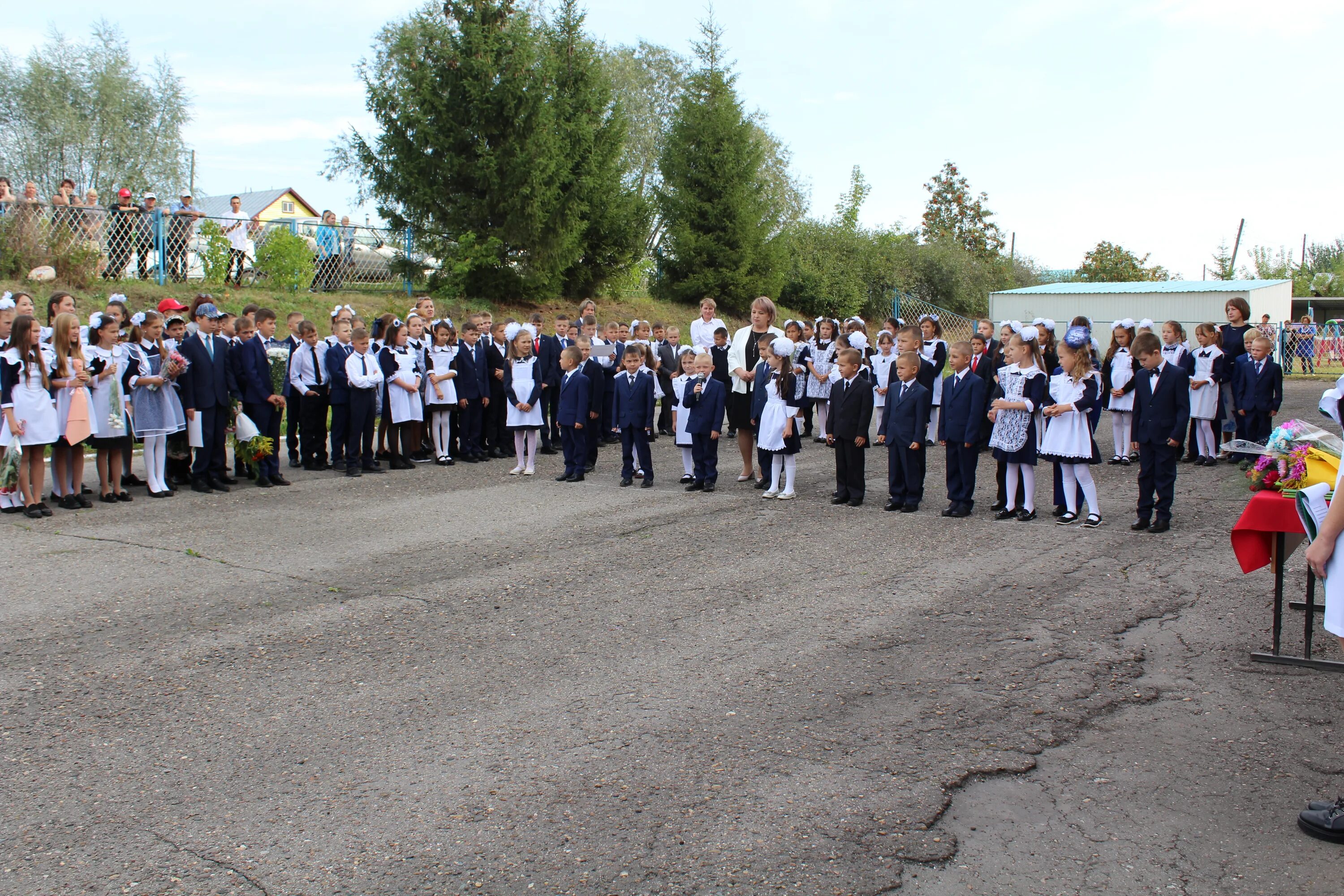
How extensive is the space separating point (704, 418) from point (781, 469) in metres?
1.05

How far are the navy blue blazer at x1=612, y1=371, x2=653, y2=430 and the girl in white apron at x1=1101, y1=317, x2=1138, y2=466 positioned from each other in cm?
624

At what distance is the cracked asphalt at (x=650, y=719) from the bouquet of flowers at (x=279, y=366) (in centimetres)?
464

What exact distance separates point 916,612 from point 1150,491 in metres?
3.90

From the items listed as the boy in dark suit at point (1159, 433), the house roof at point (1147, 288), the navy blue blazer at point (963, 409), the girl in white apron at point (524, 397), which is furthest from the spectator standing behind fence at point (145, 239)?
the house roof at point (1147, 288)

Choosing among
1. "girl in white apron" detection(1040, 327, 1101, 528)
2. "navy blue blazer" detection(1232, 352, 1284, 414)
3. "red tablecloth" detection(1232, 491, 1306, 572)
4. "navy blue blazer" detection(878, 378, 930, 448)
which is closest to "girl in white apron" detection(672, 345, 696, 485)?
"navy blue blazer" detection(878, 378, 930, 448)

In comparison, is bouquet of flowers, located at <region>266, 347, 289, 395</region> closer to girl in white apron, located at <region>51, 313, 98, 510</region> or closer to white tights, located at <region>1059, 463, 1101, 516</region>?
girl in white apron, located at <region>51, 313, 98, 510</region>

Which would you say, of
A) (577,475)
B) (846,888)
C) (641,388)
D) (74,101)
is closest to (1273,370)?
(641,388)

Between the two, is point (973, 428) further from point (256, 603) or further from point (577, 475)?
point (256, 603)

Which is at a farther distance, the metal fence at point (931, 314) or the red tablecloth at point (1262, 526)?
the metal fence at point (931, 314)

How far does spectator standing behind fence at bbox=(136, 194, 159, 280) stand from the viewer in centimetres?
1991

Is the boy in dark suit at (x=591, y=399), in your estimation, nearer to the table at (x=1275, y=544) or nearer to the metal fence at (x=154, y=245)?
the table at (x=1275, y=544)

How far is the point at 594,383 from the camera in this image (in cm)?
1361

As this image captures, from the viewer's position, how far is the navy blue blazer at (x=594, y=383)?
1275cm

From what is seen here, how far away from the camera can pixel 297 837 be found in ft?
12.7
